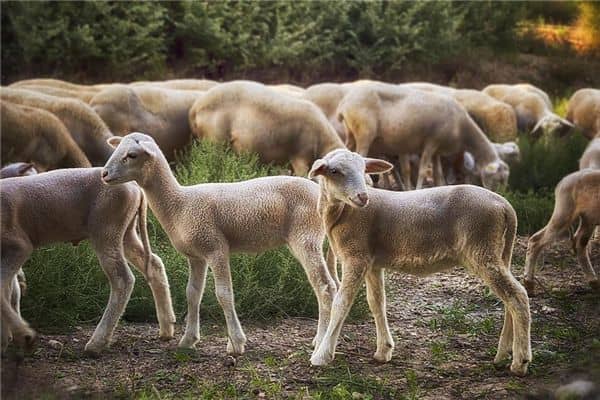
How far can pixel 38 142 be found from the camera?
9117 millimetres

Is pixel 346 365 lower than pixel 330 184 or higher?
lower

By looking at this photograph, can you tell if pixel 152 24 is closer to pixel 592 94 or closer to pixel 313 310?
pixel 592 94

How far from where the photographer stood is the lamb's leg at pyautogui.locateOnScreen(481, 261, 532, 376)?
5.08 m

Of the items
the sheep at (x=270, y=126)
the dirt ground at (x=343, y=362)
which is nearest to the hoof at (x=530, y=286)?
the dirt ground at (x=343, y=362)

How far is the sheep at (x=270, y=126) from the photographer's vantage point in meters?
9.73

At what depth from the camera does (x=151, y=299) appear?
20.8 ft

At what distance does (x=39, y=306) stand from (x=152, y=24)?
11.5 m

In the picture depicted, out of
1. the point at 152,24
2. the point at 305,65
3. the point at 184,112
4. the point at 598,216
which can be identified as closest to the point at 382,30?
the point at 305,65

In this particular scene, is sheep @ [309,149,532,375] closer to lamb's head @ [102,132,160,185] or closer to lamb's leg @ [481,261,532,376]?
lamb's leg @ [481,261,532,376]

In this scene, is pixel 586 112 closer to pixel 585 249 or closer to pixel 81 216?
pixel 585 249

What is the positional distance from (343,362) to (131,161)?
5.56 feet

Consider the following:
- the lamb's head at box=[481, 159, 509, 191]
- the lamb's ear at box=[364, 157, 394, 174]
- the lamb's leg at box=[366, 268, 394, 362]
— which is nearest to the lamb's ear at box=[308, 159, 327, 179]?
the lamb's ear at box=[364, 157, 394, 174]

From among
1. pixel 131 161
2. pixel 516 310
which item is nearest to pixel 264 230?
pixel 131 161

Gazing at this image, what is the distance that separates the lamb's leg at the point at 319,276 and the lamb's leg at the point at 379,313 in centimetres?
23
